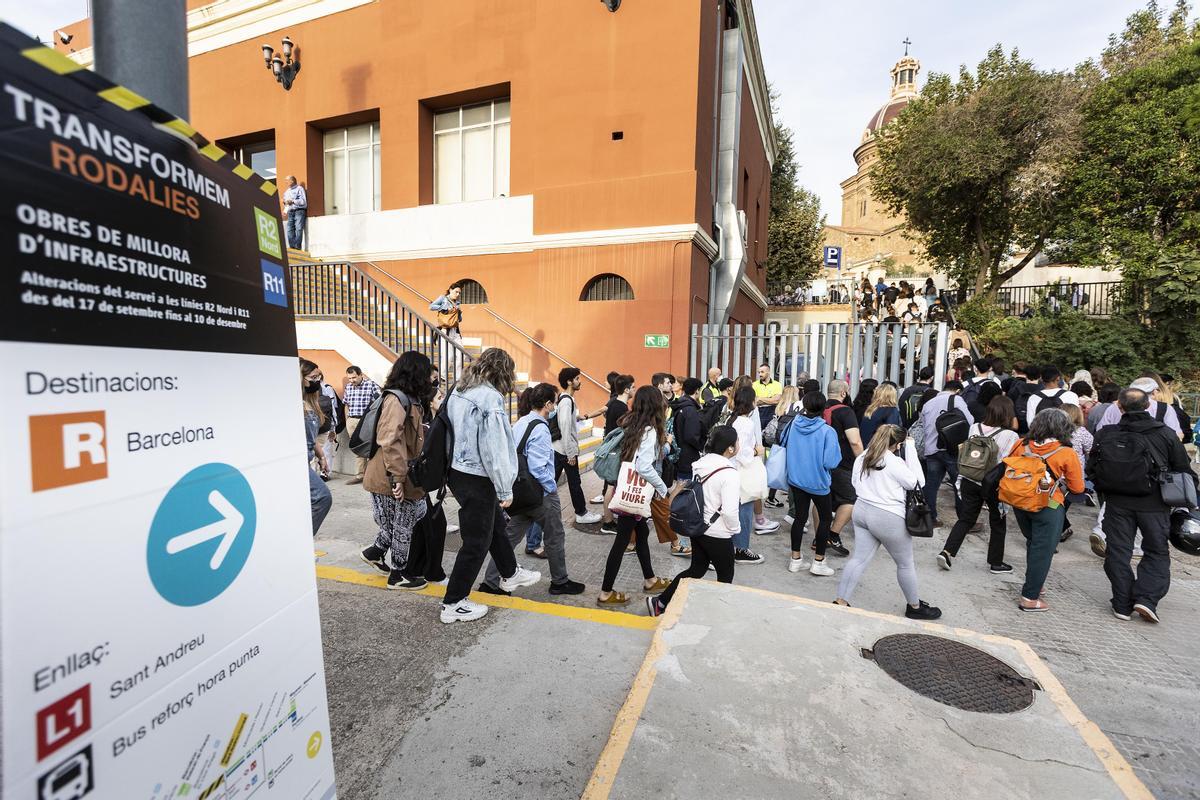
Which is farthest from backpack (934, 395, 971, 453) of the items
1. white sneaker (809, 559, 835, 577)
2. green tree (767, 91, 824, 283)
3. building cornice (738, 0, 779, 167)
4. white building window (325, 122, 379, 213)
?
green tree (767, 91, 824, 283)

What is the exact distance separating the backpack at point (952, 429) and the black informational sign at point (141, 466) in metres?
6.89

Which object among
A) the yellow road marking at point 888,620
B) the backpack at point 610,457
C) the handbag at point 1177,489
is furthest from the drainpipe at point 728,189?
the yellow road marking at point 888,620

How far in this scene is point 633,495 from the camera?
452cm

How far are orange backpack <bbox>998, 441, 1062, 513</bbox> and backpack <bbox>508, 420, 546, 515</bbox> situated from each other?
3930 mm

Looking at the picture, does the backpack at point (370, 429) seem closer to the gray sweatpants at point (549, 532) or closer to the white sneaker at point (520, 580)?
the gray sweatpants at point (549, 532)

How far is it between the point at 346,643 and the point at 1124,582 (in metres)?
5.99

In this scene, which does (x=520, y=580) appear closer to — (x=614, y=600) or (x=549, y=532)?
(x=549, y=532)

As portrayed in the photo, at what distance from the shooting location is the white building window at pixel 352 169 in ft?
48.6

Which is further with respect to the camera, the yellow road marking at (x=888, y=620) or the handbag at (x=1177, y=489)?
the handbag at (x=1177, y=489)

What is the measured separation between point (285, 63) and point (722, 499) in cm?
1639

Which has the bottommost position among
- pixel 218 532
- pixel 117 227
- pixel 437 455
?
pixel 437 455

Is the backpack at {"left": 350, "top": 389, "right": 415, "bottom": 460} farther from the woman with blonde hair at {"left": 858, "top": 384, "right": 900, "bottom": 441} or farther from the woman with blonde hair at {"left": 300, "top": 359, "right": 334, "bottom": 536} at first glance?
the woman with blonde hair at {"left": 858, "top": 384, "right": 900, "bottom": 441}

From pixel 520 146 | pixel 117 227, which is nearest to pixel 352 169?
pixel 520 146

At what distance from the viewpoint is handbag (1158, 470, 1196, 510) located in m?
4.44
